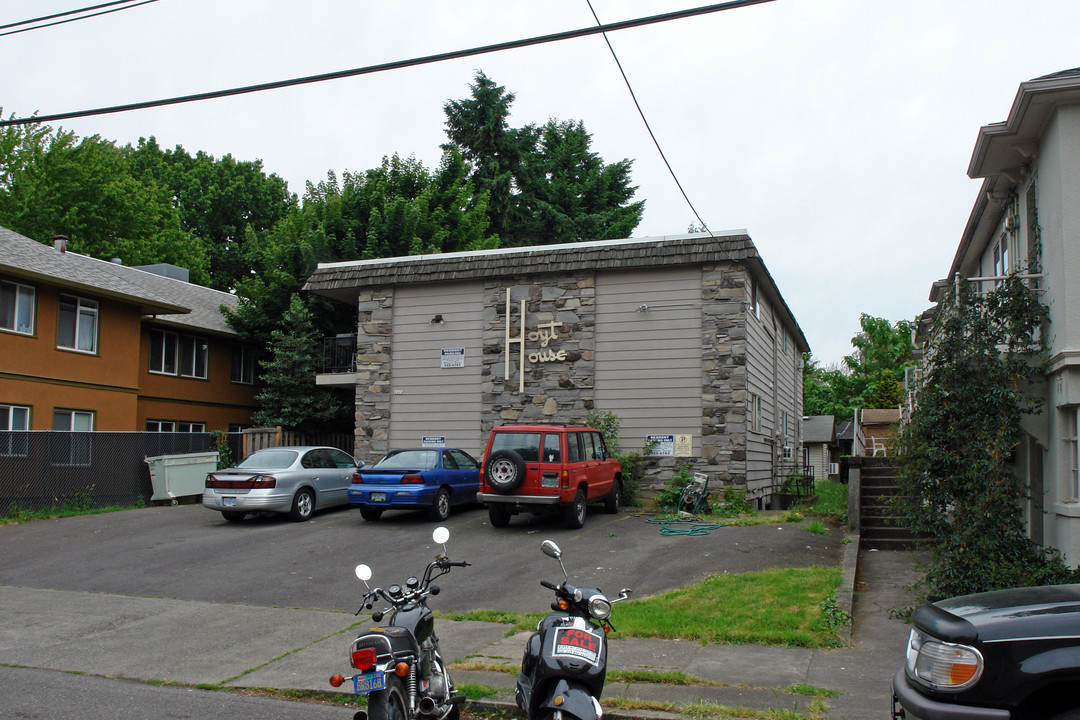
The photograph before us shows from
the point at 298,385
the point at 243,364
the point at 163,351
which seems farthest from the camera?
the point at 243,364

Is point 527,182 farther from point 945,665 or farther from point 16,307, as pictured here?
point 945,665

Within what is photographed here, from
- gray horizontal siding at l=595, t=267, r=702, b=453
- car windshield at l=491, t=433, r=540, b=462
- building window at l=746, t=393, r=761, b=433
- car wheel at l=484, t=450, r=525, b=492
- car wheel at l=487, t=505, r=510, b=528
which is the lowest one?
car wheel at l=487, t=505, r=510, b=528

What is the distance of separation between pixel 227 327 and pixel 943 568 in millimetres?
24526

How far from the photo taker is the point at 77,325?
23734 mm

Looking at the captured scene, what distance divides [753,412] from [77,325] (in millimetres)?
17397

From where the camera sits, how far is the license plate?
4844 mm

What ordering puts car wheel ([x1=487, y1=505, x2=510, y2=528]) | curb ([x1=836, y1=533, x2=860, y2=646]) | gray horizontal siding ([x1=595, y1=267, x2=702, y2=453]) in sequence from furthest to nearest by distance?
gray horizontal siding ([x1=595, y1=267, x2=702, y2=453]), car wheel ([x1=487, y1=505, x2=510, y2=528]), curb ([x1=836, y1=533, x2=860, y2=646])

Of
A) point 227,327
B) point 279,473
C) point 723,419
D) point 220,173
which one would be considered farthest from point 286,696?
point 220,173

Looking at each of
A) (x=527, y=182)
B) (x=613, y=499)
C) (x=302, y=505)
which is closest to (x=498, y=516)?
(x=613, y=499)

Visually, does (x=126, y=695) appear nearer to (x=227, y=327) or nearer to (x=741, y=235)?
(x=741, y=235)

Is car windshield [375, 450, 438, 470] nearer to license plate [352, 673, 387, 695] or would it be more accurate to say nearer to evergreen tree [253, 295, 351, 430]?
evergreen tree [253, 295, 351, 430]

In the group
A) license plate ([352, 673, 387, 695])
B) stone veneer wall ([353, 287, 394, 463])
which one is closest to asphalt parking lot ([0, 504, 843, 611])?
stone veneer wall ([353, 287, 394, 463])

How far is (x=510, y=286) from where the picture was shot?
2075cm

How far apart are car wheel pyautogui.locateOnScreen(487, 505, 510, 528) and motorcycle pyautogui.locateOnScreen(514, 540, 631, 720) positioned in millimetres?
10544
